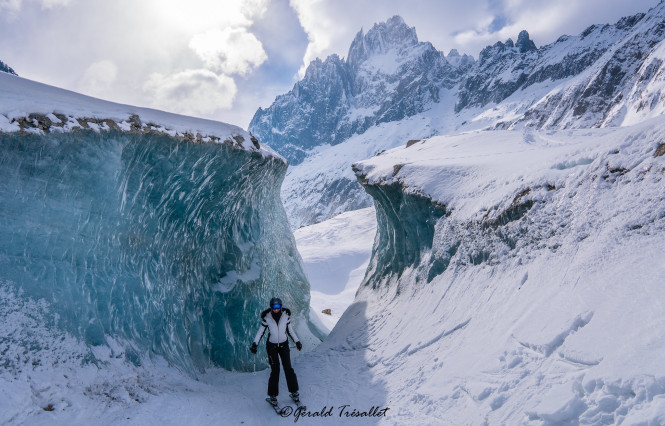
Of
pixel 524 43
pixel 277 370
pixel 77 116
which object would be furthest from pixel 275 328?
pixel 524 43

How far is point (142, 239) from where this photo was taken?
25.4 feet

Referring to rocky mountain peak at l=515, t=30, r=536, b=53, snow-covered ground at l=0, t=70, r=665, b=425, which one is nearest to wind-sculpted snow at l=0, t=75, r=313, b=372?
snow-covered ground at l=0, t=70, r=665, b=425

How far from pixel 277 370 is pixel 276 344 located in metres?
0.45

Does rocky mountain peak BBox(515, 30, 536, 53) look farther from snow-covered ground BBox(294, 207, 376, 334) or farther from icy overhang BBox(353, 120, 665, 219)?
icy overhang BBox(353, 120, 665, 219)

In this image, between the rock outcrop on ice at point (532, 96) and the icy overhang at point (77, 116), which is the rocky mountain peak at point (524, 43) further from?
the icy overhang at point (77, 116)

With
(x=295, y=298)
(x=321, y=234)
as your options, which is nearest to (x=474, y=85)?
(x=321, y=234)

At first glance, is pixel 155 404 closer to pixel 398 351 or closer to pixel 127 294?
pixel 127 294

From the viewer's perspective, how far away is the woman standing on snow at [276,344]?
6.61 meters

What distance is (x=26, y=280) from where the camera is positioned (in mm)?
5613

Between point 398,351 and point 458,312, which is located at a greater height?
point 458,312

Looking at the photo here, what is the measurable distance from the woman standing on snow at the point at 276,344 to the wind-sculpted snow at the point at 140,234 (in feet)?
6.45

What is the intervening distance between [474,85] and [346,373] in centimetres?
18168

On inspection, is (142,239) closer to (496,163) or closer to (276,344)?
(276,344)

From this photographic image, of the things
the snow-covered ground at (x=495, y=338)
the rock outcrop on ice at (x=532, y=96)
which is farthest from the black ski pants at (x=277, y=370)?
the rock outcrop on ice at (x=532, y=96)
